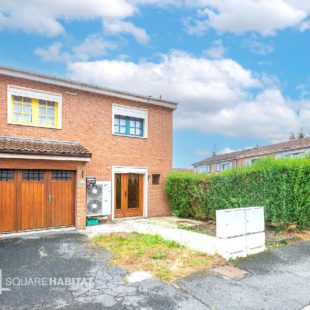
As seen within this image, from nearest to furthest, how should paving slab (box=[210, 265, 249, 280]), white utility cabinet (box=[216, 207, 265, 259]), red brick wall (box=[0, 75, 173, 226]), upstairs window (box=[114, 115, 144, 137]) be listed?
paving slab (box=[210, 265, 249, 280]), white utility cabinet (box=[216, 207, 265, 259]), red brick wall (box=[0, 75, 173, 226]), upstairs window (box=[114, 115, 144, 137])

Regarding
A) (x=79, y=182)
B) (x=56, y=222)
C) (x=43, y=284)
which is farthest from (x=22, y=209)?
(x=43, y=284)

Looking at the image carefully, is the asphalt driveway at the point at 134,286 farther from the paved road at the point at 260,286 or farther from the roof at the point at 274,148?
the roof at the point at 274,148

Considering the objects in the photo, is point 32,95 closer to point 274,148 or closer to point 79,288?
point 79,288

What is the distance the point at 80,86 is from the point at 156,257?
8875mm

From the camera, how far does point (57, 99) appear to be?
42.2 ft

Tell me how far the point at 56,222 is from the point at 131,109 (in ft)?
22.0

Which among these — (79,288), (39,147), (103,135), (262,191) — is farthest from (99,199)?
Answer: (79,288)

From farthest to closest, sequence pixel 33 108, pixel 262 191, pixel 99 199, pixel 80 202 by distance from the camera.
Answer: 1. pixel 99 199
2. pixel 33 108
3. pixel 80 202
4. pixel 262 191

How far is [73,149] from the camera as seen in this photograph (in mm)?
11922

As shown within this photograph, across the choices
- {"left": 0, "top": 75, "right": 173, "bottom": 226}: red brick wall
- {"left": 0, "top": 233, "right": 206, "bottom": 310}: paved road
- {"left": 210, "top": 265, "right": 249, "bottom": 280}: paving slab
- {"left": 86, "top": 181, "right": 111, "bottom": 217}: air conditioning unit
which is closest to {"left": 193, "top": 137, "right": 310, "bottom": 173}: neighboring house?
{"left": 0, "top": 75, "right": 173, "bottom": 226}: red brick wall

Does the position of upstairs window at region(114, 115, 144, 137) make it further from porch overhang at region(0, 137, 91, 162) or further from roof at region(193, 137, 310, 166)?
roof at region(193, 137, 310, 166)

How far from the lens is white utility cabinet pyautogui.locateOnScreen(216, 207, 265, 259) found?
7.56 m

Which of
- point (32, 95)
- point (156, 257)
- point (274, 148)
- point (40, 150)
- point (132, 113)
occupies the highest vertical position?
point (32, 95)

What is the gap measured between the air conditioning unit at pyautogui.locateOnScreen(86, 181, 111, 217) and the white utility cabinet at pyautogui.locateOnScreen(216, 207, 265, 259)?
7.04m
